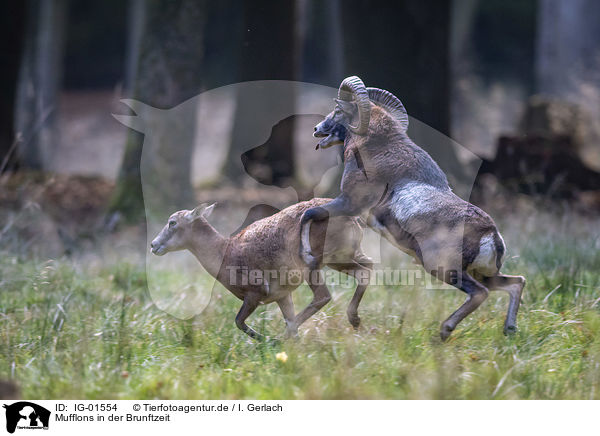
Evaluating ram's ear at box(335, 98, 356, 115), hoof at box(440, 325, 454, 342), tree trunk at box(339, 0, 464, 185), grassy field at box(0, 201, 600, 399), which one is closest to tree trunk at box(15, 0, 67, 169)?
tree trunk at box(339, 0, 464, 185)

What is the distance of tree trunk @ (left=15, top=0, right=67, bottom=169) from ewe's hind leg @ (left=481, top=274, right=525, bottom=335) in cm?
1272

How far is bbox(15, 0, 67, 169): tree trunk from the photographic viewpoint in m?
16.7

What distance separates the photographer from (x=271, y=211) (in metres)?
7.51

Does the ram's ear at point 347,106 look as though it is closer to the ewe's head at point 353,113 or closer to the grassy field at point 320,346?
the ewe's head at point 353,113

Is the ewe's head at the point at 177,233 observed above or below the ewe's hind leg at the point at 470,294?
above

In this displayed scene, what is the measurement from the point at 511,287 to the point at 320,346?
1.41m

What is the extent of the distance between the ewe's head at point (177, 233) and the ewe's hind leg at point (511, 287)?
2.19m

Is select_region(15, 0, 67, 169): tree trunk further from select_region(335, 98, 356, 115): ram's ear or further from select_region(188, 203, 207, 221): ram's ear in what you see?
select_region(335, 98, 356, 115): ram's ear

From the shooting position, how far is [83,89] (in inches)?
1401

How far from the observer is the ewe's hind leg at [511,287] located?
17.9 ft

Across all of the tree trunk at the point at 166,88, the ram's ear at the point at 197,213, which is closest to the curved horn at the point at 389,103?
the ram's ear at the point at 197,213
